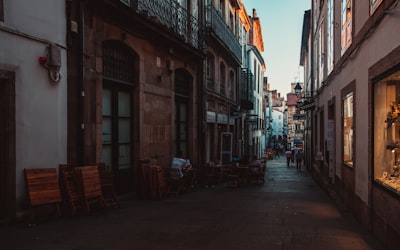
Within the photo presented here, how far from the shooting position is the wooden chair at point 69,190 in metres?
7.72

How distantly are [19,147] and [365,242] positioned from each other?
6050 millimetres

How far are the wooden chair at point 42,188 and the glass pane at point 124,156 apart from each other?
3.34 meters

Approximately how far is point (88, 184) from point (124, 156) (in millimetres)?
3074

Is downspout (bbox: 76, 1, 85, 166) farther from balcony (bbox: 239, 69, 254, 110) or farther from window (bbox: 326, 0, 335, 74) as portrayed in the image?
balcony (bbox: 239, 69, 254, 110)

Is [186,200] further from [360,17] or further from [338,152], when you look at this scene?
[360,17]

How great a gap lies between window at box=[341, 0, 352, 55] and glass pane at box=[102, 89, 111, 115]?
5999mm

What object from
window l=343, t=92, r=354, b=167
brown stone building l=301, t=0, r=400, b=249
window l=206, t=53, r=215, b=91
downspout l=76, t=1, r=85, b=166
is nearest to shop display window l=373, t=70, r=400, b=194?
brown stone building l=301, t=0, r=400, b=249

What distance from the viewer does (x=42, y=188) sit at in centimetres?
726

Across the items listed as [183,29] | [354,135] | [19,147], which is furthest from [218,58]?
[19,147]

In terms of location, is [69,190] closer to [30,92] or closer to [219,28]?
[30,92]

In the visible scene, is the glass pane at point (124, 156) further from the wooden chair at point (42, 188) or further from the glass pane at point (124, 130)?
the wooden chair at point (42, 188)

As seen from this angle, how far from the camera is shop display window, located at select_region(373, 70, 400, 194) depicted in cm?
605

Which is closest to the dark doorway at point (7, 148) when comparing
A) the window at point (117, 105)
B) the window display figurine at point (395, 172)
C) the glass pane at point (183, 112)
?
the window at point (117, 105)

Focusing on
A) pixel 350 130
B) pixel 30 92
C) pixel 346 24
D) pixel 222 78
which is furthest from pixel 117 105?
pixel 222 78
